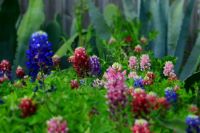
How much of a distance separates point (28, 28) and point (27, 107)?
318 centimetres

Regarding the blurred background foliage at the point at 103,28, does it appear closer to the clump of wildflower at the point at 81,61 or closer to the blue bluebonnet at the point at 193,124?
the clump of wildflower at the point at 81,61

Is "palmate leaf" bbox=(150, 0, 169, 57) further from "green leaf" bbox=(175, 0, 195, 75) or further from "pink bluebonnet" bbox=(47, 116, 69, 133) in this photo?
"pink bluebonnet" bbox=(47, 116, 69, 133)

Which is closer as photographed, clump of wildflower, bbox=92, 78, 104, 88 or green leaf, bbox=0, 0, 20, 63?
clump of wildflower, bbox=92, 78, 104, 88

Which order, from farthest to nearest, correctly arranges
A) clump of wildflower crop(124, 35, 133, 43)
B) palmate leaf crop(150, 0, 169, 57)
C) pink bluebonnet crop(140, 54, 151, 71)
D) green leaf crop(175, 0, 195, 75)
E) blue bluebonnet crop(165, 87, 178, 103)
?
green leaf crop(175, 0, 195, 75), palmate leaf crop(150, 0, 169, 57), clump of wildflower crop(124, 35, 133, 43), pink bluebonnet crop(140, 54, 151, 71), blue bluebonnet crop(165, 87, 178, 103)

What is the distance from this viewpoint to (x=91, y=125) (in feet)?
6.92

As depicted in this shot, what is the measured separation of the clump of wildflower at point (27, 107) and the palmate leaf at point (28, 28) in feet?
9.86

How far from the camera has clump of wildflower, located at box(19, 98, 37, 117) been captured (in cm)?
208

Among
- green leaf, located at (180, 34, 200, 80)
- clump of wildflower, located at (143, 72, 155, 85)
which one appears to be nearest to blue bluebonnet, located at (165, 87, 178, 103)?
clump of wildflower, located at (143, 72, 155, 85)

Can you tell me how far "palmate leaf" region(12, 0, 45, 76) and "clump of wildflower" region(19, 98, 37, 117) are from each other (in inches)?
118

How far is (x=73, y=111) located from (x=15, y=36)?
3017 mm

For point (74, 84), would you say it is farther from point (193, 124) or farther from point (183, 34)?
point (183, 34)

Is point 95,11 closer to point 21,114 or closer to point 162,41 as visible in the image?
point 162,41

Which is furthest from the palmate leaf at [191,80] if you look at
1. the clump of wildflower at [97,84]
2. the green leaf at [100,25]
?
the green leaf at [100,25]

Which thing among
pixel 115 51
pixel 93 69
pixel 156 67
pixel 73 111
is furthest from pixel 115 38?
pixel 73 111
